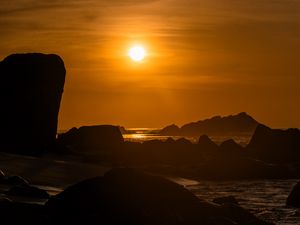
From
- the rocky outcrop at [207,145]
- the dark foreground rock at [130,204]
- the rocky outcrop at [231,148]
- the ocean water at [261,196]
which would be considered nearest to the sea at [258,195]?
the ocean water at [261,196]

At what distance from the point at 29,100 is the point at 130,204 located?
63502 mm

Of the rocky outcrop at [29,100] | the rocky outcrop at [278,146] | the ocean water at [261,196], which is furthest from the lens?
the rocky outcrop at [278,146]

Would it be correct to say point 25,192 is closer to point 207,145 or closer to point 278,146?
point 278,146

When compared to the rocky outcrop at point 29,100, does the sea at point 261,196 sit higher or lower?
lower

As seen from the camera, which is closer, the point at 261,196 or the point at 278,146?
the point at 261,196

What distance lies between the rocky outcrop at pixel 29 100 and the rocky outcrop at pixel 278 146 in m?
33.4

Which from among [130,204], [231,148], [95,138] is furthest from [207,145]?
[130,204]

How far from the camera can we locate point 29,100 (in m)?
80.2

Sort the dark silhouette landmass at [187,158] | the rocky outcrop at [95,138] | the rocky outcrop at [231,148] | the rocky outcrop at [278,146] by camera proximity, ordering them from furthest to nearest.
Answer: the rocky outcrop at [231,148] → the rocky outcrop at [278,146] → the rocky outcrop at [95,138] → the dark silhouette landmass at [187,158]

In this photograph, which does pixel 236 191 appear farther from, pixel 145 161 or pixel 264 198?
pixel 145 161

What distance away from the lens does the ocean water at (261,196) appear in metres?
34.1

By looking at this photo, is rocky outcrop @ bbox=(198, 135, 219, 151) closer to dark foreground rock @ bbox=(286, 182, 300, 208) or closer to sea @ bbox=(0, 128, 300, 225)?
sea @ bbox=(0, 128, 300, 225)

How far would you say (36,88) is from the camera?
265 ft

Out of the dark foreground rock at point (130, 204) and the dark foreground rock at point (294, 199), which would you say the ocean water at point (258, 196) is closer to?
the dark foreground rock at point (294, 199)
